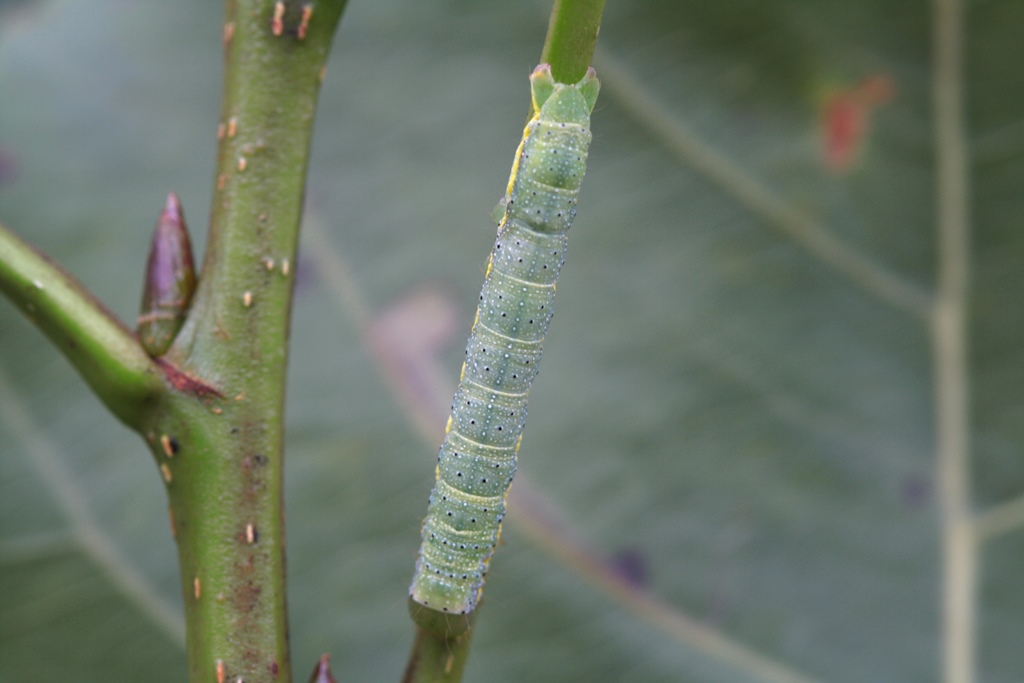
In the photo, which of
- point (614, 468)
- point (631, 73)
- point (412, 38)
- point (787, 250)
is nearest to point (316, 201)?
point (412, 38)

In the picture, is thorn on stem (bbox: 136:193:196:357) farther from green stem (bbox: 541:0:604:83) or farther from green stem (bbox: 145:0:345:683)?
green stem (bbox: 541:0:604:83)

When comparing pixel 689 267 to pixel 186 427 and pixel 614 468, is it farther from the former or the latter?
pixel 186 427

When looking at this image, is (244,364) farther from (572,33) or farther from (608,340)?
(608,340)

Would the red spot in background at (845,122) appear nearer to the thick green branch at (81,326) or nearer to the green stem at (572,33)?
the green stem at (572,33)

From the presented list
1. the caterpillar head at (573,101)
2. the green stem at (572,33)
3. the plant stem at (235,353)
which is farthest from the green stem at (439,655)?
the caterpillar head at (573,101)

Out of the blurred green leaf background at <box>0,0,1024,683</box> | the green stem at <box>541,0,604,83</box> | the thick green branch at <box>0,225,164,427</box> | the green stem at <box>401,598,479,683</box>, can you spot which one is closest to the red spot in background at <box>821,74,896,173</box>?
the blurred green leaf background at <box>0,0,1024,683</box>

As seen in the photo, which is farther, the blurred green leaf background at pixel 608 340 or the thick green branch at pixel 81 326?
the blurred green leaf background at pixel 608 340

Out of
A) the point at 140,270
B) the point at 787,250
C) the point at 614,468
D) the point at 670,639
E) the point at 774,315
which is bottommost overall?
the point at 670,639
